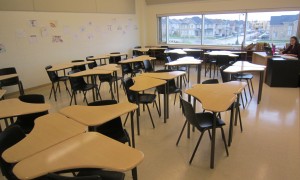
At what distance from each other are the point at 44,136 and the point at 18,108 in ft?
3.18

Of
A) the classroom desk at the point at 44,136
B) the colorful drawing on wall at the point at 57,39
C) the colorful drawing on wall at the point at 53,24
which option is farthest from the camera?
the colorful drawing on wall at the point at 57,39

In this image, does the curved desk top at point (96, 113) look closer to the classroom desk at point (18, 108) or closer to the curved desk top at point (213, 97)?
the classroom desk at point (18, 108)

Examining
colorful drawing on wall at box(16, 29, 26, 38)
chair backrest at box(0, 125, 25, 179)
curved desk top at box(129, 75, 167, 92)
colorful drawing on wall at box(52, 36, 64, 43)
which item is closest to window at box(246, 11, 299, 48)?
curved desk top at box(129, 75, 167, 92)

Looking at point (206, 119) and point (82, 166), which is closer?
point (82, 166)

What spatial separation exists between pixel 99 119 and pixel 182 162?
1.26m

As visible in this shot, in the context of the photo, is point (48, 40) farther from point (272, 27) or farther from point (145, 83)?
point (272, 27)

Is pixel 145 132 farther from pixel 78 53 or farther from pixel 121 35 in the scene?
pixel 121 35

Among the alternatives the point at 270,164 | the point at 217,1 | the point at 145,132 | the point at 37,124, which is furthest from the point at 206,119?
the point at 217,1

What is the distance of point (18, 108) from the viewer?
2605mm

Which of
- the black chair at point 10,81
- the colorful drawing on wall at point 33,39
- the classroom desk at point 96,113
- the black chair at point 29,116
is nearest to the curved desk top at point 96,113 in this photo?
the classroom desk at point 96,113

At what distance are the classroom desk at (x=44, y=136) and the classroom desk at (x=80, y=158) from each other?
8 centimetres

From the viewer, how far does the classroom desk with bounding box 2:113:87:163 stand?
5.49 feet

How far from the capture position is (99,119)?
7.32 feet

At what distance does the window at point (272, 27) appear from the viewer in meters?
7.59
